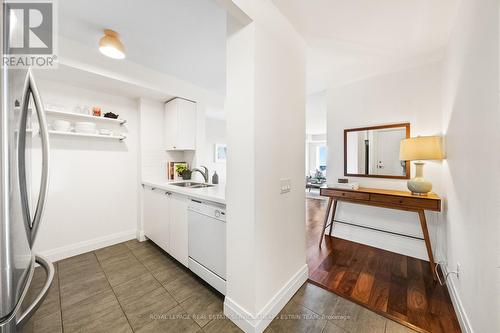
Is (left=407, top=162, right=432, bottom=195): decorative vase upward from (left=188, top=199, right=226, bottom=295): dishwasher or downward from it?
upward

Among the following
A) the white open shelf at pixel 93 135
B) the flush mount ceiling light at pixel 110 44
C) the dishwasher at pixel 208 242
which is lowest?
the dishwasher at pixel 208 242

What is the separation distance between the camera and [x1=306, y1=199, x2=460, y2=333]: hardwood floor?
4.71 ft

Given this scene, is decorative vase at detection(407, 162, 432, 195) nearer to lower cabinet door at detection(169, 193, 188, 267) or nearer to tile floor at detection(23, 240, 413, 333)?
tile floor at detection(23, 240, 413, 333)

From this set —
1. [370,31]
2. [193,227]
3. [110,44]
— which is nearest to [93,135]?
[110,44]

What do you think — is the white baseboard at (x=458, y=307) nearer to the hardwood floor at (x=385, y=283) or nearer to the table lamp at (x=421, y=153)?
the hardwood floor at (x=385, y=283)

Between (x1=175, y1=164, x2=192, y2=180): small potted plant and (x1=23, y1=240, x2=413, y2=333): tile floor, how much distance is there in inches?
55.5

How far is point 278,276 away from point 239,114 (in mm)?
1353

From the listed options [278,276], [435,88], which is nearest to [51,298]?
[278,276]

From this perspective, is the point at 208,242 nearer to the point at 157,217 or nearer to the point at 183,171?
the point at 157,217

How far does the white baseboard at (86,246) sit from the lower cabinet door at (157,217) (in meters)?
0.33

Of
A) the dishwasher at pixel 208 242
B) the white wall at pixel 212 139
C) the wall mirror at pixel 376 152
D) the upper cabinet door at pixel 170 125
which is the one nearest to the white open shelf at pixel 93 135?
the upper cabinet door at pixel 170 125

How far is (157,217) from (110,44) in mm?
1986

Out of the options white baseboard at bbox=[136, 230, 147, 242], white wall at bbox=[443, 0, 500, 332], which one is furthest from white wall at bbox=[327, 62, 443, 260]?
white baseboard at bbox=[136, 230, 147, 242]

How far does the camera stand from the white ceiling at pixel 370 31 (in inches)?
58.4
